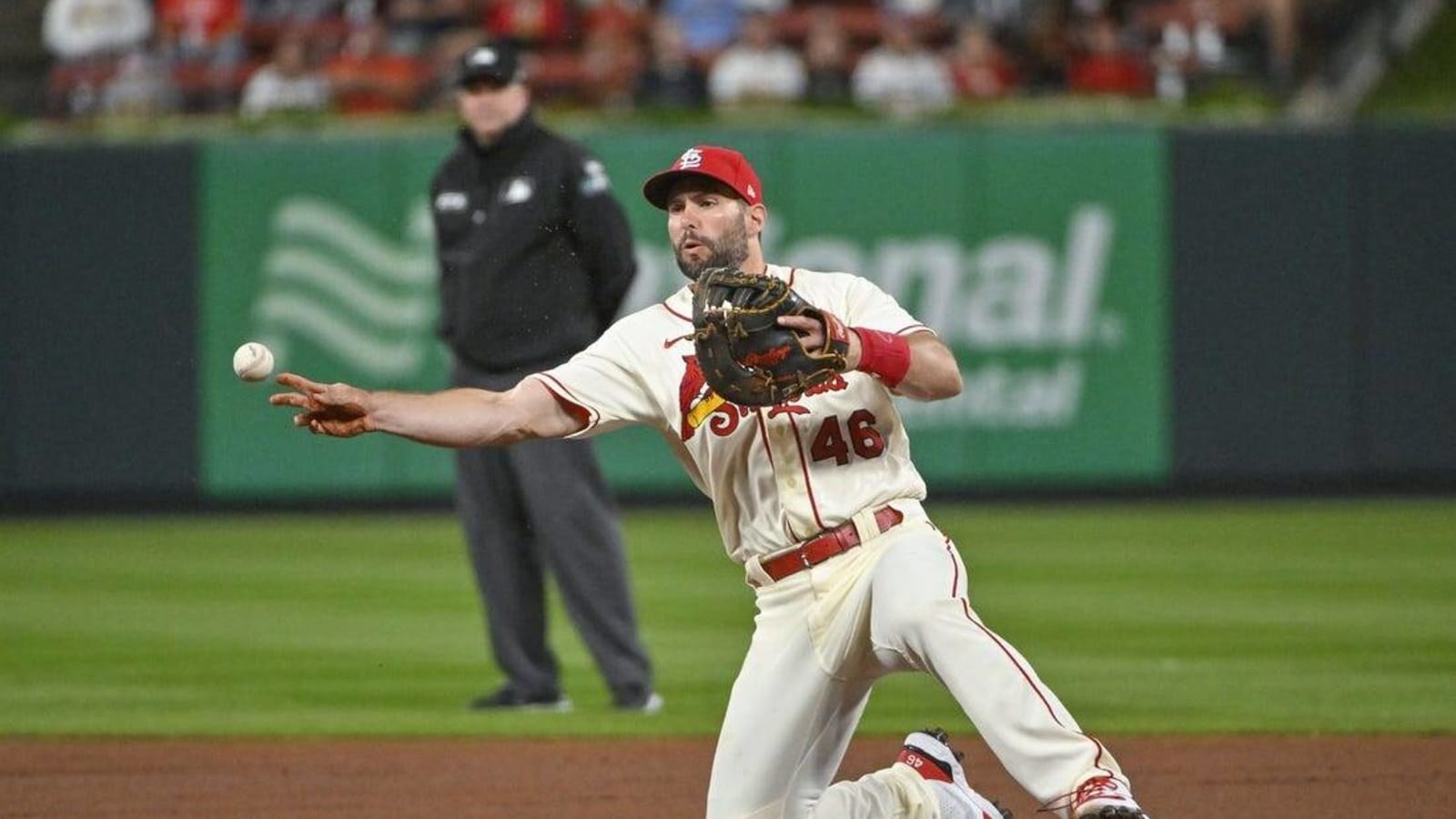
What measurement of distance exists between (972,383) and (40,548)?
570 centimetres

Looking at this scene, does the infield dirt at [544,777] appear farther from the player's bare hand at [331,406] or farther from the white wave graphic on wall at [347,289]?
the white wave graphic on wall at [347,289]

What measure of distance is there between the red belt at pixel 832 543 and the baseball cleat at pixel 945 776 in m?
0.55

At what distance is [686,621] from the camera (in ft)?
34.6

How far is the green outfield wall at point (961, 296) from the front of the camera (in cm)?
1482

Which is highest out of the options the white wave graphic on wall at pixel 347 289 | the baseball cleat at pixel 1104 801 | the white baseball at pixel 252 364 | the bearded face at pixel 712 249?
the bearded face at pixel 712 249

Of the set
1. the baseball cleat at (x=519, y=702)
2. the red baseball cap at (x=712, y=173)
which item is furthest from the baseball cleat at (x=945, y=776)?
the baseball cleat at (x=519, y=702)

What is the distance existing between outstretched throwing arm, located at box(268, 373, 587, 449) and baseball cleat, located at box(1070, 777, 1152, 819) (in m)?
1.44

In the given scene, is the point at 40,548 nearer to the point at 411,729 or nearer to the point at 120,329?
the point at 120,329

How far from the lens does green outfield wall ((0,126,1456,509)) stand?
14820 mm

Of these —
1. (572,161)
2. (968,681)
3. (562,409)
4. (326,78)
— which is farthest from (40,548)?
(968,681)

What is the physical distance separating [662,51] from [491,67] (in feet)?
25.2

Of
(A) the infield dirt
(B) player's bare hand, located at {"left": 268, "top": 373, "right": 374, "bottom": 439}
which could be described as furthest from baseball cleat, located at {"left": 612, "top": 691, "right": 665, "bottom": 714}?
(B) player's bare hand, located at {"left": 268, "top": 373, "right": 374, "bottom": 439}

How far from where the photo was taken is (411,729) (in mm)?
7816

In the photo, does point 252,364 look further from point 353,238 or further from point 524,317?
point 353,238
